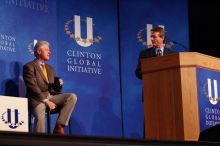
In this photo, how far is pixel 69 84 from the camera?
761cm

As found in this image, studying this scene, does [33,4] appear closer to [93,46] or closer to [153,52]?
[93,46]

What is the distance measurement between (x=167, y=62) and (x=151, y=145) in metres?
2.32

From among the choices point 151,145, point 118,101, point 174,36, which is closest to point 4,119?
point 118,101

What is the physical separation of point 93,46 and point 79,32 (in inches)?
11.9

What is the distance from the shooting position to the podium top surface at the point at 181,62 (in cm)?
485

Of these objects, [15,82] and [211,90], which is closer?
[211,90]

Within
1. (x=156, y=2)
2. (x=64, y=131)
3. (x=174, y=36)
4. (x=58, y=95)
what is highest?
(x=156, y=2)

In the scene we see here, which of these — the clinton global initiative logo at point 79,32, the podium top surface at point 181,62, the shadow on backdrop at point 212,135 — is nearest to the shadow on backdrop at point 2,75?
the clinton global initiative logo at point 79,32

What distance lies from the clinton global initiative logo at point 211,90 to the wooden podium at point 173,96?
0.12m

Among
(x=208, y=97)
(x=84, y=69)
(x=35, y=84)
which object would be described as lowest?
(x=208, y=97)

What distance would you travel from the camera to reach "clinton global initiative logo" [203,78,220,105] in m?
4.92

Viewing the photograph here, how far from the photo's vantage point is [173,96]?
488cm

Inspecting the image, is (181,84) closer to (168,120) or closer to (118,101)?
(168,120)

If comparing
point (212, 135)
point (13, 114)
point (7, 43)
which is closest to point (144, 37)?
point (7, 43)
